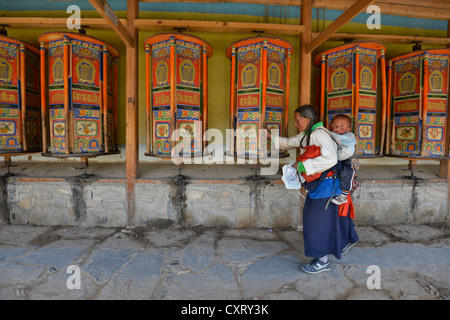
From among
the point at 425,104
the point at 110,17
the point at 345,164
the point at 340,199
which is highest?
the point at 110,17

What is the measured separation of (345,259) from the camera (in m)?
2.61

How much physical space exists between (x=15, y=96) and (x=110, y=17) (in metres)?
2.38

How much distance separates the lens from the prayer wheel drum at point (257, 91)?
3.32 metres

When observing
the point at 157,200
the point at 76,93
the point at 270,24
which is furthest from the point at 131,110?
the point at 270,24

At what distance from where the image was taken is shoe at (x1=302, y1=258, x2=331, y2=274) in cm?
233

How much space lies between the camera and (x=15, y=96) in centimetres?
356

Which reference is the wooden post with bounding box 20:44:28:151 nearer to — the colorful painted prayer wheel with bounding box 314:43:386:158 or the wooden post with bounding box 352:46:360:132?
the colorful painted prayer wheel with bounding box 314:43:386:158

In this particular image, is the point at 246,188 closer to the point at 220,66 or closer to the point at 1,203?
the point at 220,66

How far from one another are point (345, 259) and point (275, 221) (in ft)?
3.64

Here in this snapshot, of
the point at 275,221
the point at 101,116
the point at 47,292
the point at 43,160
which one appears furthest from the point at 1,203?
the point at 275,221

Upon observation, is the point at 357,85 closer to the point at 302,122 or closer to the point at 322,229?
the point at 302,122

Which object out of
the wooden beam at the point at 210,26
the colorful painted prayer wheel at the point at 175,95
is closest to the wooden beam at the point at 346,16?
the wooden beam at the point at 210,26

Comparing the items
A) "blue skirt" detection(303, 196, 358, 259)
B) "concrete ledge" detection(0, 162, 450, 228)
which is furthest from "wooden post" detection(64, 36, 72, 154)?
"blue skirt" detection(303, 196, 358, 259)

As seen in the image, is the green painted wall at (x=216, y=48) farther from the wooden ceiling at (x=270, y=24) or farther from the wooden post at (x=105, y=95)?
the wooden post at (x=105, y=95)
